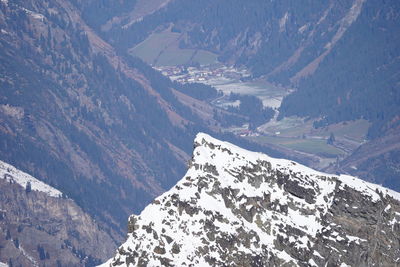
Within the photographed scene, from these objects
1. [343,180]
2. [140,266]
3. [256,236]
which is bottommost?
[140,266]

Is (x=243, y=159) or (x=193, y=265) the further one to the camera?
(x=243, y=159)

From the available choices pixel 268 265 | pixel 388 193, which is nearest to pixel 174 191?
pixel 268 265

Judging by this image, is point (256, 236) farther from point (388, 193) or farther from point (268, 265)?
point (388, 193)

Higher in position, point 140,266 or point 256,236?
point 256,236

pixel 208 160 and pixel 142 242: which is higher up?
pixel 208 160

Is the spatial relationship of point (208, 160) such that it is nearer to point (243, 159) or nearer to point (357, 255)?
point (243, 159)

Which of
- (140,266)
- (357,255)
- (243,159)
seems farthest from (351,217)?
(140,266)
